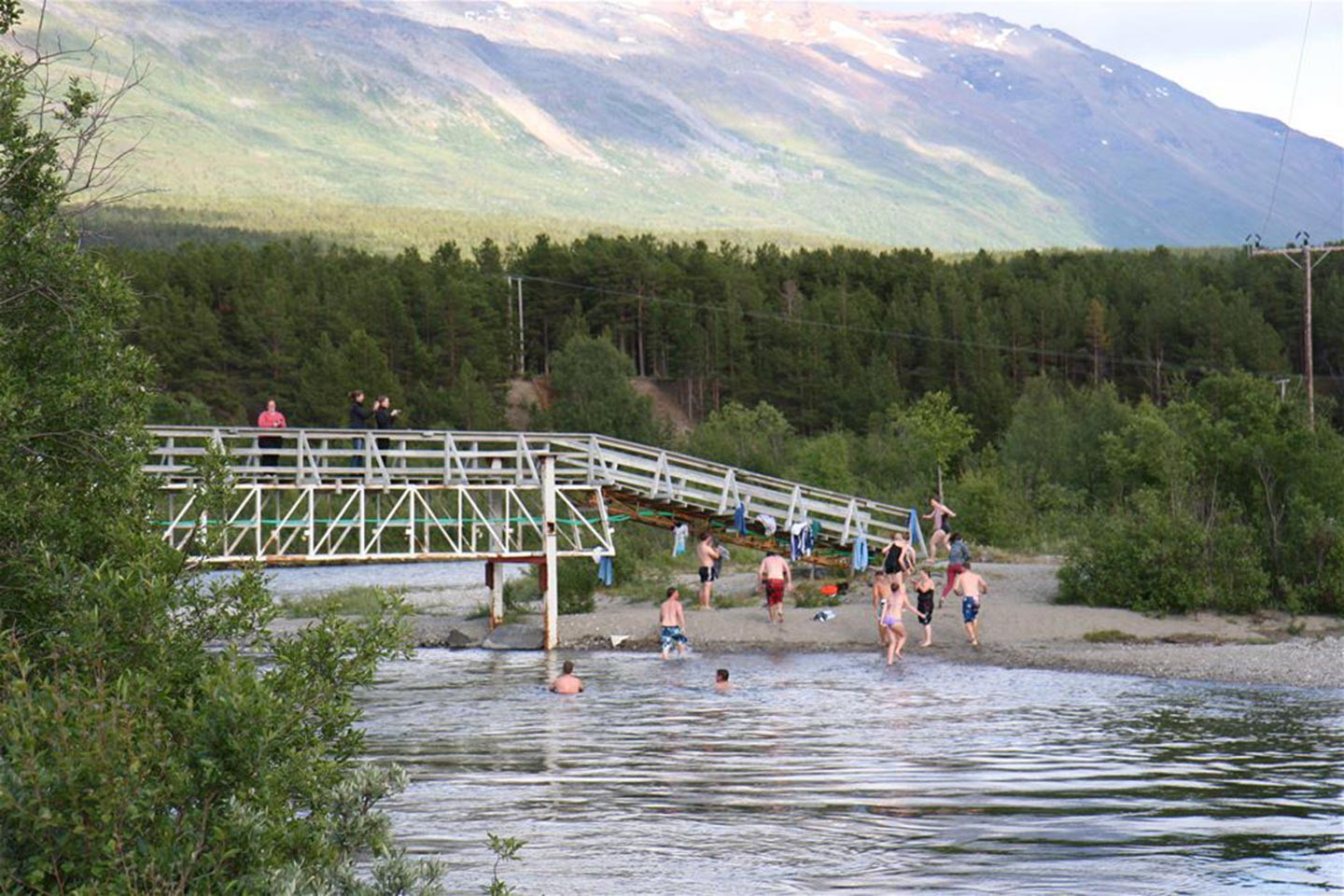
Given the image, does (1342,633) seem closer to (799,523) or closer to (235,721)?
(799,523)

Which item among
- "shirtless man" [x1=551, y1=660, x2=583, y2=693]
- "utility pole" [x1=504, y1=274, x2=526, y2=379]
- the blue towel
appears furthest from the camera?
"utility pole" [x1=504, y1=274, x2=526, y2=379]

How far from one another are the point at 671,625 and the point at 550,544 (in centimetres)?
436

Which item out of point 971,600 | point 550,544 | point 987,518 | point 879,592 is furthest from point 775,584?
point 987,518

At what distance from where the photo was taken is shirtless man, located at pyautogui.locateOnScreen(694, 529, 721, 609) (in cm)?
4175

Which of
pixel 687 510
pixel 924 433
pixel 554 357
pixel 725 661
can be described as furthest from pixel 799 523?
pixel 554 357

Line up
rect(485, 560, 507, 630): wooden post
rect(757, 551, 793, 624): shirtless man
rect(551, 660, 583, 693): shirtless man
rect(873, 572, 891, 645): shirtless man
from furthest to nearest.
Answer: rect(485, 560, 507, 630): wooden post, rect(757, 551, 793, 624): shirtless man, rect(873, 572, 891, 645): shirtless man, rect(551, 660, 583, 693): shirtless man

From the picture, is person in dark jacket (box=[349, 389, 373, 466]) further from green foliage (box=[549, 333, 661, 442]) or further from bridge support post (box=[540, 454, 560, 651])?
green foliage (box=[549, 333, 661, 442])

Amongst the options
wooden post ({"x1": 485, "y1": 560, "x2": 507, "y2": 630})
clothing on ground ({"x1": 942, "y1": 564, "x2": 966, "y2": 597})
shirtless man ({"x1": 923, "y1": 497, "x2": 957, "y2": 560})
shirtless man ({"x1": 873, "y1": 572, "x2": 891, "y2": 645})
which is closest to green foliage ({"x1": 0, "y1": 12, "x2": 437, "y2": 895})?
shirtless man ({"x1": 873, "y1": 572, "x2": 891, "y2": 645})

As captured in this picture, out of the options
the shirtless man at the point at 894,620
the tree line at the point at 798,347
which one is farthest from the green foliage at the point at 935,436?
the shirtless man at the point at 894,620

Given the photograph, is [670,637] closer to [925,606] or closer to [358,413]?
[925,606]

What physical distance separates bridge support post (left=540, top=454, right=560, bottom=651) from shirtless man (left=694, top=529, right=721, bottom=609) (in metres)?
3.51

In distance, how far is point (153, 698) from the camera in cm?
923

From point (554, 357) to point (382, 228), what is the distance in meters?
→ 105

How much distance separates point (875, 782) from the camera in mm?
21531
